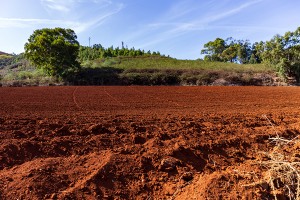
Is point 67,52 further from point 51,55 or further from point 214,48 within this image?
point 214,48

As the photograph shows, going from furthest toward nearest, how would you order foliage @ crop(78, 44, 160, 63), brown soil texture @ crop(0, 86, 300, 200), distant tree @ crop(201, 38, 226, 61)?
distant tree @ crop(201, 38, 226, 61) → foliage @ crop(78, 44, 160, 63) → brown soil texture @ crop(0, 86, 300, 200)

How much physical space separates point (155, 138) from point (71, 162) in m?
2.12

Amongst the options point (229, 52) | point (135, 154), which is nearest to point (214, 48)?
point (229, 52)

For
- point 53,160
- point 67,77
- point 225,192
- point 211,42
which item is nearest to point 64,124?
point 53,160

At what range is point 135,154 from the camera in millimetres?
5785

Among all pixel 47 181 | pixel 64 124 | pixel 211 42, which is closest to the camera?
pixel 47 181

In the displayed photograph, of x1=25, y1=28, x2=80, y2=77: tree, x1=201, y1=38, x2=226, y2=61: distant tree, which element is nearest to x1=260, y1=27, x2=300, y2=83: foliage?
x1=25, y1=28, x2=80, y2=77: tree

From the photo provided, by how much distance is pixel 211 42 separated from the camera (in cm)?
7694

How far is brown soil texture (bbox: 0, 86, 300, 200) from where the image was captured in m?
4.54

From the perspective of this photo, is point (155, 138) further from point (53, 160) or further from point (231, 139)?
point (53, 160)

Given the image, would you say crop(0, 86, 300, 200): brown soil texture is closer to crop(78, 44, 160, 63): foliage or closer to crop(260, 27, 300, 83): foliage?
crop(260, 27, 300, 83): foliage

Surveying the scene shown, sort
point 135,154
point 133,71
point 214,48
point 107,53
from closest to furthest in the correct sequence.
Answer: point 135,154 → point 133,71 → point 107,53 → point 214,48

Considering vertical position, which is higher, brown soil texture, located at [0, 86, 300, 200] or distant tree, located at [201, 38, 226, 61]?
distant tree, located at [201, 38, 226, 61]

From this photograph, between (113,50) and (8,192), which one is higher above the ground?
(113,50)
